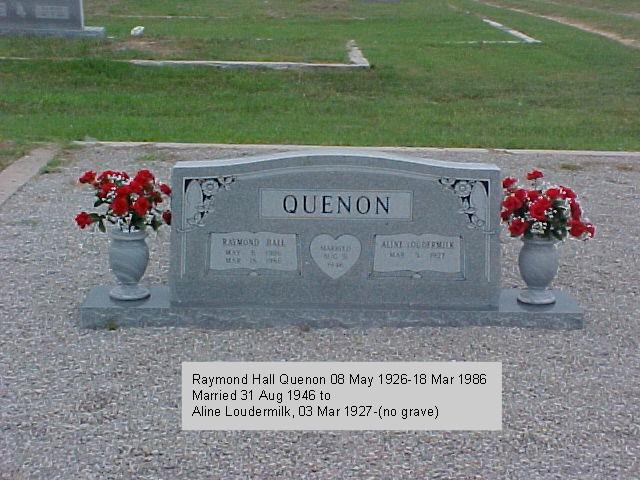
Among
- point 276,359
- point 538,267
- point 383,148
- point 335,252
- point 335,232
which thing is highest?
point 335,232

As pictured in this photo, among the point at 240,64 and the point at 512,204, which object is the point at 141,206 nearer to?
the point at 512,204

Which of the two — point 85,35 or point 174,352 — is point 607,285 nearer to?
point 174,352

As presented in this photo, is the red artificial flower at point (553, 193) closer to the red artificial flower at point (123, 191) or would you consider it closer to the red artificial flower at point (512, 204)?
the red artificial flower at point (512, 204)

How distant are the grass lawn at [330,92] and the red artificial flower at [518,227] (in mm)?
5797

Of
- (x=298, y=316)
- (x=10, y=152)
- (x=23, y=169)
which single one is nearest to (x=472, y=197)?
(x=298, y=316)

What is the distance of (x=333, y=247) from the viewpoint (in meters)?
5.74

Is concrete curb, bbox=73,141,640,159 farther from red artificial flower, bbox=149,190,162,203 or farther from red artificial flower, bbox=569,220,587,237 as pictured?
red artificial flower, bbox=569,220,587,237

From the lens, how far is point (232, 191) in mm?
5668

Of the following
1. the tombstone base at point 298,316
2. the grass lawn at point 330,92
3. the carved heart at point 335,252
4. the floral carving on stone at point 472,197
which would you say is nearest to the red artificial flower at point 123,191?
the tombstone base at point 298,316

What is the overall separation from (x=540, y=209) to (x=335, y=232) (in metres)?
1.09

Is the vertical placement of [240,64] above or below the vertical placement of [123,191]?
below

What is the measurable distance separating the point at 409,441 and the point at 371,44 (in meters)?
18.3

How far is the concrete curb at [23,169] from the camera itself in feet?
29.4

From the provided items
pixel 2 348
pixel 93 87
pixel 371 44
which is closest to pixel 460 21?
pixel 371 44
